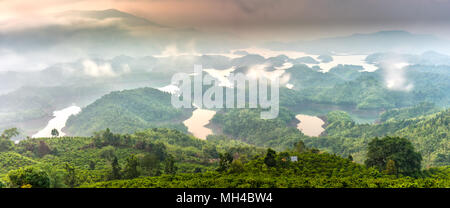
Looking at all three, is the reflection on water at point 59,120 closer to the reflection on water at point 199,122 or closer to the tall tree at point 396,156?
the reflection on water at point 199,122

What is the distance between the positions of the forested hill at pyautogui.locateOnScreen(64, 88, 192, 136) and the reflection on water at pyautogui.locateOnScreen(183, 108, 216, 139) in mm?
1066

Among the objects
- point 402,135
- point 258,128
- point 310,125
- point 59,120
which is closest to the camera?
point 402,135

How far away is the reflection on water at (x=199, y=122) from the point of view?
119ft

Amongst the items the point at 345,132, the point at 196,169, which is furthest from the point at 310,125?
the point at 196,169

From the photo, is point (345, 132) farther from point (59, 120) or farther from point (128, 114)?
point (59, 120)

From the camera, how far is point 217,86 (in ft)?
154

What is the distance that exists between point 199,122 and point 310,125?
15968mm

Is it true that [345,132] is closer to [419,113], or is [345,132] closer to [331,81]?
[419,113]

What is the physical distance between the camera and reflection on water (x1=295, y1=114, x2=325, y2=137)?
37.1 m

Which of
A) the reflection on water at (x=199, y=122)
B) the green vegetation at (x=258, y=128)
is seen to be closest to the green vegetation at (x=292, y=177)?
the green vegetation at (x=258, y=128)

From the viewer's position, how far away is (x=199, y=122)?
133 feet

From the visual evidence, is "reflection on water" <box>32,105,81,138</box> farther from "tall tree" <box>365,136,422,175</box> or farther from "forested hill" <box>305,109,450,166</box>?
"tall tree" <box>365,136,422,175</box>

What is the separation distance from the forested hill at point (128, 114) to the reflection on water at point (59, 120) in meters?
1.13

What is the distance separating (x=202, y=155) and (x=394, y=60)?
87.4 meters
